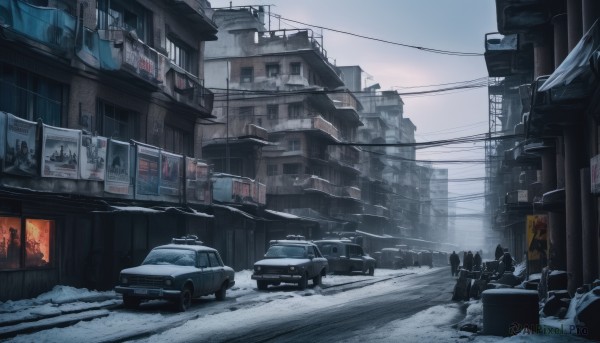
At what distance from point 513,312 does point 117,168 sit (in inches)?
611

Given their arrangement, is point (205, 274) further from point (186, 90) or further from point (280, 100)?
point (280, 100)

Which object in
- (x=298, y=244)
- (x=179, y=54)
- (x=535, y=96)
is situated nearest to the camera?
(x=535, y=96)

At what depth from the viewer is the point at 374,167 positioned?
3492 inches

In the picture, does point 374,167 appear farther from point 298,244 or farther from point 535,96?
point 535,96

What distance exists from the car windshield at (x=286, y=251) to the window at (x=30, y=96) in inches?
389

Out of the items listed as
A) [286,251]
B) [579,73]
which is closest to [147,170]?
[286,251]

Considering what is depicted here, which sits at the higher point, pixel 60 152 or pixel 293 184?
pixel 293 184

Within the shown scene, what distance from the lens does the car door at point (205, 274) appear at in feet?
64.4

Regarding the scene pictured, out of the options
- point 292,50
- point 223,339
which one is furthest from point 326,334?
point 292,50

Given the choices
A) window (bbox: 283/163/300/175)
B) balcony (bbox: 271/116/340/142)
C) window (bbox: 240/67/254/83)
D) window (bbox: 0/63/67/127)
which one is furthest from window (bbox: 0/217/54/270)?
window (bbox: 240/67/254/83)

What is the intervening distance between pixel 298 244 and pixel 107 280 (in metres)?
7.87

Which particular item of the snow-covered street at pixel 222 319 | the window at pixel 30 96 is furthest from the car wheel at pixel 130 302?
the window at pixel 30 96

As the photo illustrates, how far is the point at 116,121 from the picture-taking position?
2642 cm

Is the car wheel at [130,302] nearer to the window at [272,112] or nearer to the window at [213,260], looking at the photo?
the window at [213,260]
